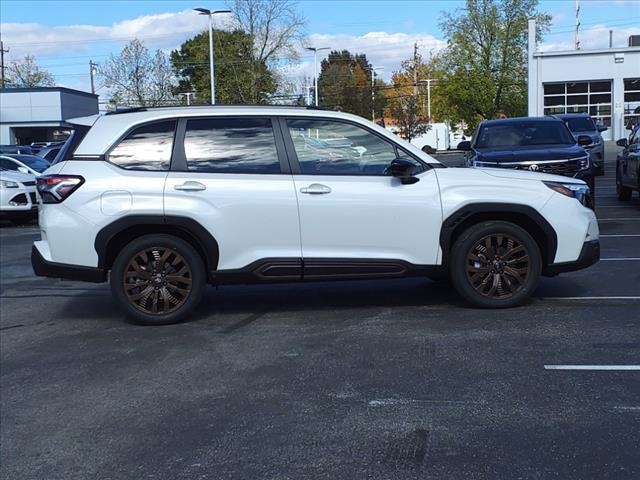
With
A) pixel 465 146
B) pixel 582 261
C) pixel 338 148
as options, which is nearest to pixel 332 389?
pixel 338 148

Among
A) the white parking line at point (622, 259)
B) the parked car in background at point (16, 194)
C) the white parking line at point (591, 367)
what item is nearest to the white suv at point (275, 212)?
the white parking line at point (591, 367)

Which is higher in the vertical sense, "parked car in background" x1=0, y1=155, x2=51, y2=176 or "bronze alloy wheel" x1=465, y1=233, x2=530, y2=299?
"parked car in background" x1=0, y1=155, x2=51, y2=176

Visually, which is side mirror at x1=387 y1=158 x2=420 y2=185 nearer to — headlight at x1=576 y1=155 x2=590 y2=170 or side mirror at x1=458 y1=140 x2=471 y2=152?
headlight at x1=576 y1=155 x2=590 y2=170

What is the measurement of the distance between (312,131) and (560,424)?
3.59 meters

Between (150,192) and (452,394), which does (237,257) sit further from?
(452,394)

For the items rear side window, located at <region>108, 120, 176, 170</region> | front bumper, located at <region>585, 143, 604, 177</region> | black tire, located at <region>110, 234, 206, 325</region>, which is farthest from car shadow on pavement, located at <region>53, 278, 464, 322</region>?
front bumper, located at <region>585, 143, 604, 177</region>

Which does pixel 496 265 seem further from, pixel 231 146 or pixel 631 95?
pixel 631 95

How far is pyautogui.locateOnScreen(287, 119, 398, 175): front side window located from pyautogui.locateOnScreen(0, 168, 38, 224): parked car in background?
468 inches

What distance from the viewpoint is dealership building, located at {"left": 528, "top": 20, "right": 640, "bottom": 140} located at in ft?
133

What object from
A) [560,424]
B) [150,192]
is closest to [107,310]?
[150,192]

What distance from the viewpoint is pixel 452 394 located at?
4793 mm

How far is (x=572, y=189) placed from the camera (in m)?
6.94

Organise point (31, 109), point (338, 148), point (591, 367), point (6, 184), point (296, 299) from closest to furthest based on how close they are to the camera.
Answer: point (591, 367) < point (338, 148) < point (296, 299) < point (6, 184) < point (31, 109)

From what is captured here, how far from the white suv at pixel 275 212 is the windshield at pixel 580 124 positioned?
16696mm
